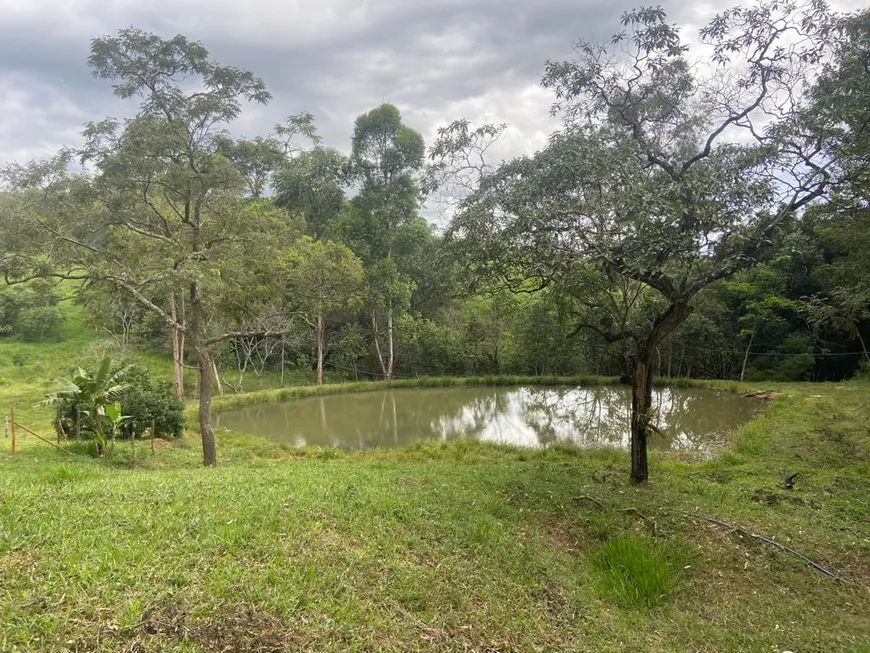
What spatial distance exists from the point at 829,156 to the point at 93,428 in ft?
41.5

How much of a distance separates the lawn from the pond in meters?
7.64

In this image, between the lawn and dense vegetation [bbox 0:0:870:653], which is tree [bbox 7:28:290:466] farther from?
the lawn

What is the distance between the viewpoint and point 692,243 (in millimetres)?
5242

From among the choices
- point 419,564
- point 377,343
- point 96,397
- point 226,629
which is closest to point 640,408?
point 419,564

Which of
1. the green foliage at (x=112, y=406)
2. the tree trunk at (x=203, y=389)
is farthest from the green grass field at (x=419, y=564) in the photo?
the green foliage at (x=112, y=406)

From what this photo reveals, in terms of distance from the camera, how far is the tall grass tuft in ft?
13.3

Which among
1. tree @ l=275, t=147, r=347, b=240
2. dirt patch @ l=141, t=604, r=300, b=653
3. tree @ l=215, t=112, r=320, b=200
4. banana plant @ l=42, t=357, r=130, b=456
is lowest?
dirt patch @ l=141, t=604, r=300, b=653

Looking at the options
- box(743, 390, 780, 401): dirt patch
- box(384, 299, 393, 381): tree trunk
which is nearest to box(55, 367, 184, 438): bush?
box(384, 299, 393, 381): tree trunk

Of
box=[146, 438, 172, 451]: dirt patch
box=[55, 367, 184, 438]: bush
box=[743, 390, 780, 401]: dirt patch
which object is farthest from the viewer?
box=[743, 390, 780, 401]: dirt patch

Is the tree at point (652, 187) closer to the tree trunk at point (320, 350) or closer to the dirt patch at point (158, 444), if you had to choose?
the dirt patch at point (158, 444)

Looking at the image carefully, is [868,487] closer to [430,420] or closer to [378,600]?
[378,600]

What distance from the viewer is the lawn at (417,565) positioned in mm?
2732

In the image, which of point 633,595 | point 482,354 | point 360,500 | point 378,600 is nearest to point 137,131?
point 360,500

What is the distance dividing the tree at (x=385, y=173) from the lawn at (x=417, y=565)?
22002 mm
